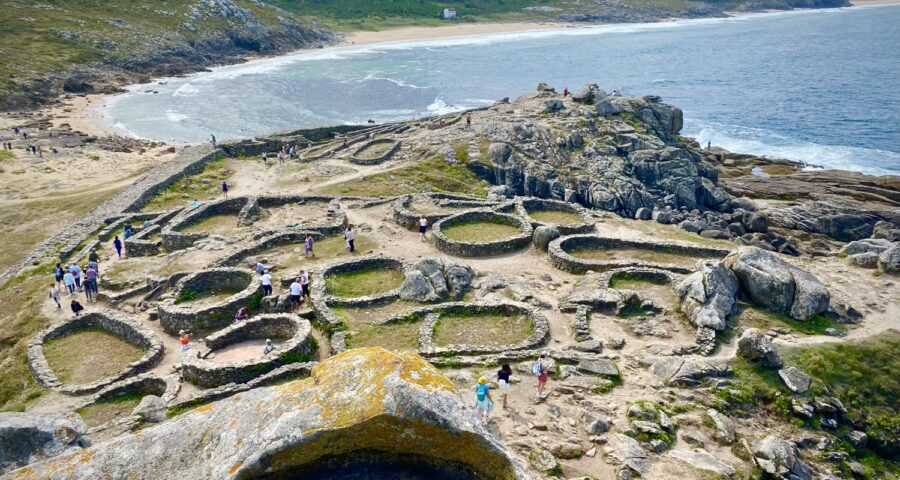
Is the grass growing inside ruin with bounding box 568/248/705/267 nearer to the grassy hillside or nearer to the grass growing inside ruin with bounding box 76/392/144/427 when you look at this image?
the grass growing inside ruin with bounding box 76/392/144/427

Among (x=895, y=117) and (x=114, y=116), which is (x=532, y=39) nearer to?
(x=895, y=117)

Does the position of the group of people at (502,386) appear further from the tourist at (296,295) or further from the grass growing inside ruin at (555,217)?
the grass growing inside ruin at (555,217)

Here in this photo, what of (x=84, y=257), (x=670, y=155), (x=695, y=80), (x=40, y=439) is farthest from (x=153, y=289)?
(x=695, y=80)

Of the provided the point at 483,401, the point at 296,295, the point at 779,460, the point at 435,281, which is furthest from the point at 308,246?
the point at 779,460

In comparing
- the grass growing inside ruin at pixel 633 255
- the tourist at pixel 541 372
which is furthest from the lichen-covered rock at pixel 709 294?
the tourist at pixel 541 372

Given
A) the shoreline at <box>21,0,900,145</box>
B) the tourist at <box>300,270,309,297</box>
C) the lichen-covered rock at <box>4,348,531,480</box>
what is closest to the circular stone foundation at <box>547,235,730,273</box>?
the tourist at <box>300,270,309,297</box>

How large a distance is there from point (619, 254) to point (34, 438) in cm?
2615

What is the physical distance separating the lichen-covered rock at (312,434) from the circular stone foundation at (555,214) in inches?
1030

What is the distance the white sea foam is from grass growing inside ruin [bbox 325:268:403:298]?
5586 cm

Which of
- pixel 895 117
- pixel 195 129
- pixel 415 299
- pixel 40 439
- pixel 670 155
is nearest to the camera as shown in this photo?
pixel 40 439

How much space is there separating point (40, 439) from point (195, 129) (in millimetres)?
70032

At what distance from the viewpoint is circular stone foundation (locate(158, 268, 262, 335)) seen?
2289 cm

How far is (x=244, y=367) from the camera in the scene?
19328mm

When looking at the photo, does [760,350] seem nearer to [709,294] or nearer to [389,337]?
[709,294]
